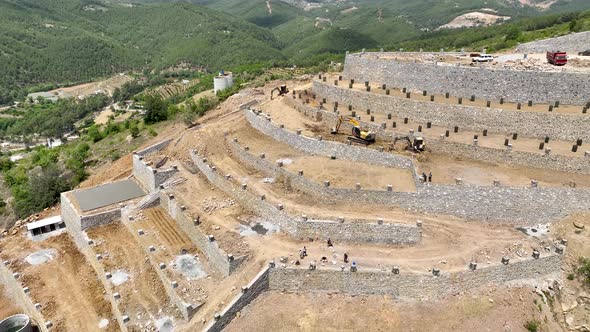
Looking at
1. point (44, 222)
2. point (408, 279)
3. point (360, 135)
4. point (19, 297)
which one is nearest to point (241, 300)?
point (408, 279)

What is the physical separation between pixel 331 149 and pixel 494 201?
33.5ft

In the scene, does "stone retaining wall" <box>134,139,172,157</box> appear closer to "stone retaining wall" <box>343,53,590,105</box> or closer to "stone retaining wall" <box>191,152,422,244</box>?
"stone retaining wall" <box>191,152,422,244</box>

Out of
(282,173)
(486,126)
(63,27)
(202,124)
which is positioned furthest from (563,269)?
(63,27)

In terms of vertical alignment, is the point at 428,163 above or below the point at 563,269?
above

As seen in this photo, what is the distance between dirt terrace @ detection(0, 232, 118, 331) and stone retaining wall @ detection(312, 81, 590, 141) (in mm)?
22065

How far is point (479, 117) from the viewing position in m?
27.4

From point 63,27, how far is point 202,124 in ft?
473

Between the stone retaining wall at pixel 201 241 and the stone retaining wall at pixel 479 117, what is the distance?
15.8 meters

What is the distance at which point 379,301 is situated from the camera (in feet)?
62.5

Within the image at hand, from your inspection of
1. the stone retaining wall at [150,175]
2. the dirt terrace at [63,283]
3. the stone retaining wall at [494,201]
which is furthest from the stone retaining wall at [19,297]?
the stone retaining wall at [494,201]

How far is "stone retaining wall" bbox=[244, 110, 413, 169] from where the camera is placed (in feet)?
82.3

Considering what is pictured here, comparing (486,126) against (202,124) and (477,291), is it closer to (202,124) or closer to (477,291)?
(477,291)

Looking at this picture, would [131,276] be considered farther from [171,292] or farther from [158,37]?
[158,37]

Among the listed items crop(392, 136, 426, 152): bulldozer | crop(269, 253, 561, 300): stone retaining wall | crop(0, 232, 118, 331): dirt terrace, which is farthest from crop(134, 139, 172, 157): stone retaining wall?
crop(392, 136, 426, 152): bulldozer
